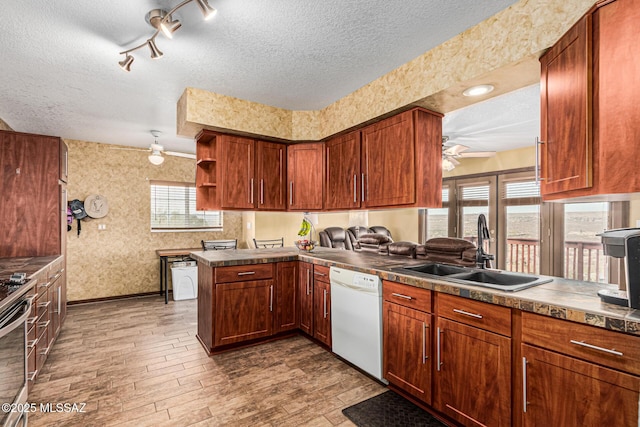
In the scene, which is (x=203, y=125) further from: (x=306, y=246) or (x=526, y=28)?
(x=526, y=28)

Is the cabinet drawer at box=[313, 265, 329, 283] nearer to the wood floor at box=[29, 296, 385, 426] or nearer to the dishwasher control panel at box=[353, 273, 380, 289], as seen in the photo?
the dishwasher control panel at box=[353, 273, 380, 289]

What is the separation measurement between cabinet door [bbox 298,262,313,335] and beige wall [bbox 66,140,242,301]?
338cm

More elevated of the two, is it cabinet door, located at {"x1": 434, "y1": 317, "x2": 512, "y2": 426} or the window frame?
the window frame

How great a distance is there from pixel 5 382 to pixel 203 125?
2.41 m

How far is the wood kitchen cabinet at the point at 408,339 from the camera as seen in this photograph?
6.57ft

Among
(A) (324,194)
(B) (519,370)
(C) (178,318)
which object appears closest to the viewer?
(B) (519,370)

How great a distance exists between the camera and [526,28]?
179 centimetres

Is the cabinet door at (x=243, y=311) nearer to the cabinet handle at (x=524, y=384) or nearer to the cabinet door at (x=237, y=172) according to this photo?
the cabinet door at (x=237, y=172)

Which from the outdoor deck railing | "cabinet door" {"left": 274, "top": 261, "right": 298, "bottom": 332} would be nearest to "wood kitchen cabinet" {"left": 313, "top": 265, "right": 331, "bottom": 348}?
"cabinet door" {"left": 274, "top": 261, "right": 298, "bottom": 332}

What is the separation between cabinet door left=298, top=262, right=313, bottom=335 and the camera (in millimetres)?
3205

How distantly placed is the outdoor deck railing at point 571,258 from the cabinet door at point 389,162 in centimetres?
385

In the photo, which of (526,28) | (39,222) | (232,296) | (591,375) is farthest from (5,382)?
(526,28)

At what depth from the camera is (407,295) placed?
2.14 metres

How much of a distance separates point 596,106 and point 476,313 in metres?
1.18
